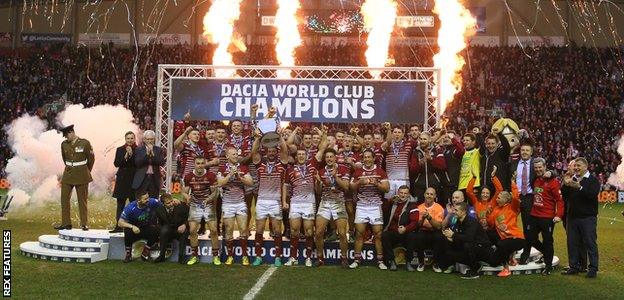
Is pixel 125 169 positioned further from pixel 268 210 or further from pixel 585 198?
pixel 585 198

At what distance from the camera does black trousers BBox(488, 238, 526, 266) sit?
10.3 meters

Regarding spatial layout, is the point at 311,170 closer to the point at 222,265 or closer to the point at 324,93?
the point at 222,265

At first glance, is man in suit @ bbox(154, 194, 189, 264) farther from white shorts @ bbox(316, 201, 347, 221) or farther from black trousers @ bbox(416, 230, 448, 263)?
black trousers @ bbox(416, 230, 448, 263)

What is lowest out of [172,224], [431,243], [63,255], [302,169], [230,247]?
[63,255]

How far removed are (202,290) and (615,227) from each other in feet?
39.0

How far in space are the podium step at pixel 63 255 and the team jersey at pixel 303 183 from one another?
293 centimetres

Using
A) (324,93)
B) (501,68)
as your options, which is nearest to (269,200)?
(324,93)

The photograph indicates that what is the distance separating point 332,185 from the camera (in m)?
10.8

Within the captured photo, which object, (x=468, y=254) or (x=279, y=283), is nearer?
(x=279, y=283)

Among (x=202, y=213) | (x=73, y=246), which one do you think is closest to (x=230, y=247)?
(x=202, y=213)

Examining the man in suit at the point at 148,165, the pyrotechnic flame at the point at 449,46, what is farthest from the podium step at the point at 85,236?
the pyrotechnic flame at the point at 449,46

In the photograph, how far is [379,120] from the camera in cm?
1367

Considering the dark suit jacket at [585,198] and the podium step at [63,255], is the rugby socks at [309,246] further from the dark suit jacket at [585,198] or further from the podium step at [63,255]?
the dark suit jacket at [585,198]

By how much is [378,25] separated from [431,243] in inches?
740
